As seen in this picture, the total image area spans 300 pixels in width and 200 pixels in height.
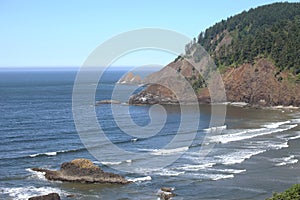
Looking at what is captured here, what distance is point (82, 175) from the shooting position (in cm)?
3853

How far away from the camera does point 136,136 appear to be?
202ft

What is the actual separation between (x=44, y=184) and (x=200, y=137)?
2862 cm

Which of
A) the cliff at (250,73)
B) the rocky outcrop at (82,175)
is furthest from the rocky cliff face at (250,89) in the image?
the rocky outcrop at (82,175)

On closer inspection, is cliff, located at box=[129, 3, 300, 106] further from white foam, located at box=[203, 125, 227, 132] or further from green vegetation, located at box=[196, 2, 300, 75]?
white foam, located at box=[203, 125, 227, 132]

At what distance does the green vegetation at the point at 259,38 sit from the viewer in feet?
340

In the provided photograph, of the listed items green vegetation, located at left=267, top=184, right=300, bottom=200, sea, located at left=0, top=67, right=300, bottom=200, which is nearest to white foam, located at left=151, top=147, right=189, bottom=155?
sea, located at left=0, top=67, right=300, bottom=200

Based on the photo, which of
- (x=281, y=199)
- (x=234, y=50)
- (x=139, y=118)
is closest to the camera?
(x=281, y=199)

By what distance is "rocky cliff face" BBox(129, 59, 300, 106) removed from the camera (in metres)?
96.3

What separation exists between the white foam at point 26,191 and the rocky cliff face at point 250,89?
229 ft

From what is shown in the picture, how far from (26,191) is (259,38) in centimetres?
8915

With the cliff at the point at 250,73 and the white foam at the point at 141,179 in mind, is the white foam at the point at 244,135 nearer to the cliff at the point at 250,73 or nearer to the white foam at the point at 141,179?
the white foam at the point at 141,179

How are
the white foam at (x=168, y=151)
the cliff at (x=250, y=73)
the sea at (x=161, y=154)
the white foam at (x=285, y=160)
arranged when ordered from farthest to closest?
the cliff at (x=250, y=73), the white foam at (x=168, y=151), the white foam at (x=285, y=160), the sea at (x=161, y=154)

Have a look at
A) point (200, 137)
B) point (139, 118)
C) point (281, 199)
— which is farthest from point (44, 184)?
point (139, 118)

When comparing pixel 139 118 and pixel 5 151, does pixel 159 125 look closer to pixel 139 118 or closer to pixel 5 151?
pixel 139 118
